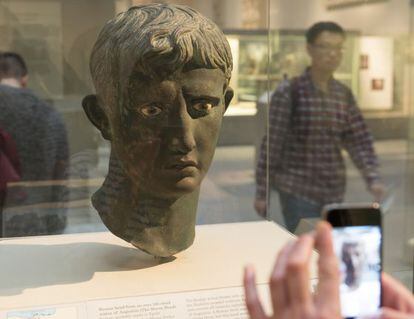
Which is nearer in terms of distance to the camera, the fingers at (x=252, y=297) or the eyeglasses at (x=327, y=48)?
the fingers at (x=252, y=297)

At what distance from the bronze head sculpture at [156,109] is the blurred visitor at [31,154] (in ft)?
2.88

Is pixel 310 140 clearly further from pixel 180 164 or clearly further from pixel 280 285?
pixel 280 285

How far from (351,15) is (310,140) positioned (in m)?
0.83

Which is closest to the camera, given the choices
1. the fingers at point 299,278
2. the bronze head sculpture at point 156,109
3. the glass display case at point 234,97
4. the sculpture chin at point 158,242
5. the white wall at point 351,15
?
the fingers at point 299,278

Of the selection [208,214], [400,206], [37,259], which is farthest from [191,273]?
[400,206]

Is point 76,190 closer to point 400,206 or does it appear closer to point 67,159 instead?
point 67,159

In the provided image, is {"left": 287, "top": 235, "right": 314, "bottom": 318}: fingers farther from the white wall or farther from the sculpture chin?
the white wall

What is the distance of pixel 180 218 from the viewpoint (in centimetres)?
179

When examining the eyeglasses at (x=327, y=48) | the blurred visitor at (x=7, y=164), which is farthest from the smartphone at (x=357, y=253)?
the eyeglasses at (x=327, y=48)

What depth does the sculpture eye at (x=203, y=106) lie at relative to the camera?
161cm

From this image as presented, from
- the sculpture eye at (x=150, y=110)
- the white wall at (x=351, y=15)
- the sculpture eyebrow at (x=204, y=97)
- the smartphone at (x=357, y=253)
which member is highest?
the white wall at (x=351, y=15)

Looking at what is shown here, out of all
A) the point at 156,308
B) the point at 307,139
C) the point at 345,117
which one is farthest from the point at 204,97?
the point at 345,117

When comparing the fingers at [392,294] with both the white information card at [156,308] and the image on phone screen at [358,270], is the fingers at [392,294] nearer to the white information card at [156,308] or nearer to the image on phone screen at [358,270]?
the image on phone screen at [358,270]

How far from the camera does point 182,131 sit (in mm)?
1593
